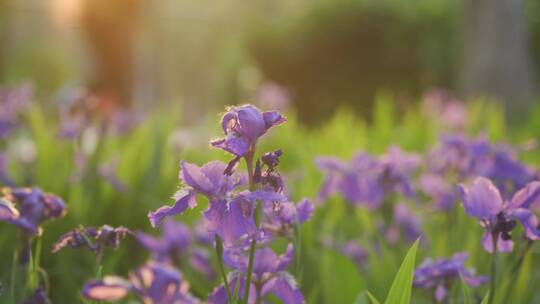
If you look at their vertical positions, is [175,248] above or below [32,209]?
below

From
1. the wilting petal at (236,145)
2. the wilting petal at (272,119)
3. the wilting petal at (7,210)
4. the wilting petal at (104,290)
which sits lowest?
the wilting petal at (104,290)

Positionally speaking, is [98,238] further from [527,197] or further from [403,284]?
[527,197]

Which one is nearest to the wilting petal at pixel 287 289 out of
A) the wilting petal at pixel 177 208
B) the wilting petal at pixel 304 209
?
the wilting petal at pixel 304 209

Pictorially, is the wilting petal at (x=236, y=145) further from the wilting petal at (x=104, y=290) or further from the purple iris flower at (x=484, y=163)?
the purple iris flower at (x=484, y=163)

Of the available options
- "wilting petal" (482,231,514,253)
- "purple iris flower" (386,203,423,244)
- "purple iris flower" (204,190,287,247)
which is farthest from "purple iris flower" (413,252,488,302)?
"purple iris flower" (386,203,423,244)

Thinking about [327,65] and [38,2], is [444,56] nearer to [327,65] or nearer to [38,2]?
[327,65]

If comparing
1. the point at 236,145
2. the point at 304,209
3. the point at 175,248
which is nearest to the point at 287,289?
the point at 304,209
